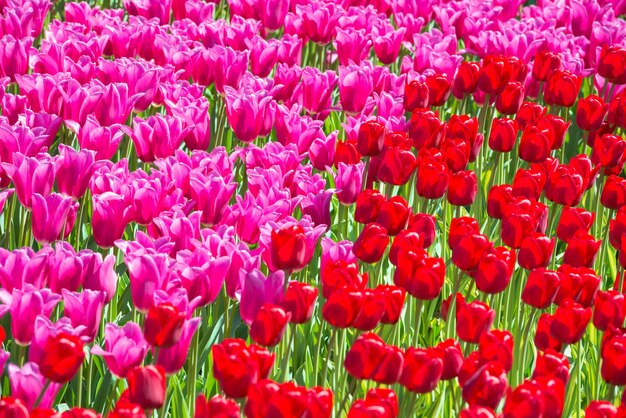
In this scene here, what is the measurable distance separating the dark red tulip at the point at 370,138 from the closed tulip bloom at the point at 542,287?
1139 millimetres

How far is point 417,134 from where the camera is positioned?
155 inches

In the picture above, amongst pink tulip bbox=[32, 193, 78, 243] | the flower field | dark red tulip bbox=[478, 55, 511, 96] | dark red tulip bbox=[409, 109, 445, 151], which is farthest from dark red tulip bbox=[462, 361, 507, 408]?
dark red tulip bbox=[478, 55, 511, 96]

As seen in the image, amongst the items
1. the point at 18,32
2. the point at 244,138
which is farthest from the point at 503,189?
the point at 18,32

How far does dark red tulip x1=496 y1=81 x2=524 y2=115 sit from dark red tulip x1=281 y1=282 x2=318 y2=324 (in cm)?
215

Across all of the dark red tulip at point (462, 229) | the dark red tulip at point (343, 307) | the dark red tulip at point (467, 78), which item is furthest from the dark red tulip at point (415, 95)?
the dark red tulip at point (343, 307)

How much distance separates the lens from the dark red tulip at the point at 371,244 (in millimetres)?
2914

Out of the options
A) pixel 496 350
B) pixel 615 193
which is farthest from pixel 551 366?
pixel 615 193

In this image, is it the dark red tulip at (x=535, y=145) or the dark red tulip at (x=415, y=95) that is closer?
the dark red tulip at (x=535, y=145)

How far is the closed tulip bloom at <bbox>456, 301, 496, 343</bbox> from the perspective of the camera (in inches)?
98.4

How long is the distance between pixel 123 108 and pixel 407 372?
1.95m

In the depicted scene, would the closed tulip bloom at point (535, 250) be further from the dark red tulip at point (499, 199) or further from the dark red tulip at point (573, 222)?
the dark red tulip at point (499, 199)

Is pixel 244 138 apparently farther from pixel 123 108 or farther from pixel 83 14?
pixel 83 14

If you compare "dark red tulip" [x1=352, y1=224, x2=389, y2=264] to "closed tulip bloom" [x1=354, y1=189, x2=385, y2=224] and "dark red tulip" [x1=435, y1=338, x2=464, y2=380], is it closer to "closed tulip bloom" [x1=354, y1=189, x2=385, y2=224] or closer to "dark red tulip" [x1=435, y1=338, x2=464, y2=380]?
"closed tulip bloom" [x1=354, y1=189, x2=385, y2=224]

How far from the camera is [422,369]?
2.24 m
